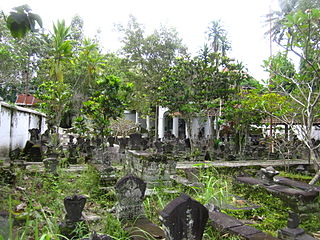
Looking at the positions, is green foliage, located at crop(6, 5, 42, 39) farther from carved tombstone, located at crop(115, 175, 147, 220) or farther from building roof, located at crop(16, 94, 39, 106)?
building roof, located at crop(16, 94, 39, 106)

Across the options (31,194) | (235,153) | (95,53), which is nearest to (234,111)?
(235,153)

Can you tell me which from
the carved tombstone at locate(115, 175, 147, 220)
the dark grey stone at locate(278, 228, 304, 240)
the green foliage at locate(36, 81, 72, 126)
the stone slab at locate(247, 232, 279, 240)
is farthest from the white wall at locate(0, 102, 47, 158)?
the dark grey stone at locate(278, 228, 304, 240)

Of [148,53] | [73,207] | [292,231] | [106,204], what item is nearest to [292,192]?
[292,231]

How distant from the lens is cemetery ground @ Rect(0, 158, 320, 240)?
3.13 m

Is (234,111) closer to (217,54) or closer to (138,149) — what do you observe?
(217,54)

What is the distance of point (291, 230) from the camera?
3092 millimetres

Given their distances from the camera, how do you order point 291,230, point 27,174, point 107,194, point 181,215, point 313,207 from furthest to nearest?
point 27,174
point 107,194
point 313,207
point 291,230
point 181,215

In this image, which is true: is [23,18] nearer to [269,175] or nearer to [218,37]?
[269,175]

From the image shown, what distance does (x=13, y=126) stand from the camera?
9656mm

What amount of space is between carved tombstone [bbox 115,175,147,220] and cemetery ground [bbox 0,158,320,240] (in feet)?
0.53

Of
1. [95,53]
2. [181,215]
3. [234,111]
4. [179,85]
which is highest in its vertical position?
[95,53]

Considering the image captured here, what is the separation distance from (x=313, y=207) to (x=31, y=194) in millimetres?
4415

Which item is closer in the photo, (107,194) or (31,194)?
(31,194)

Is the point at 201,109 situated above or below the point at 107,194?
above
